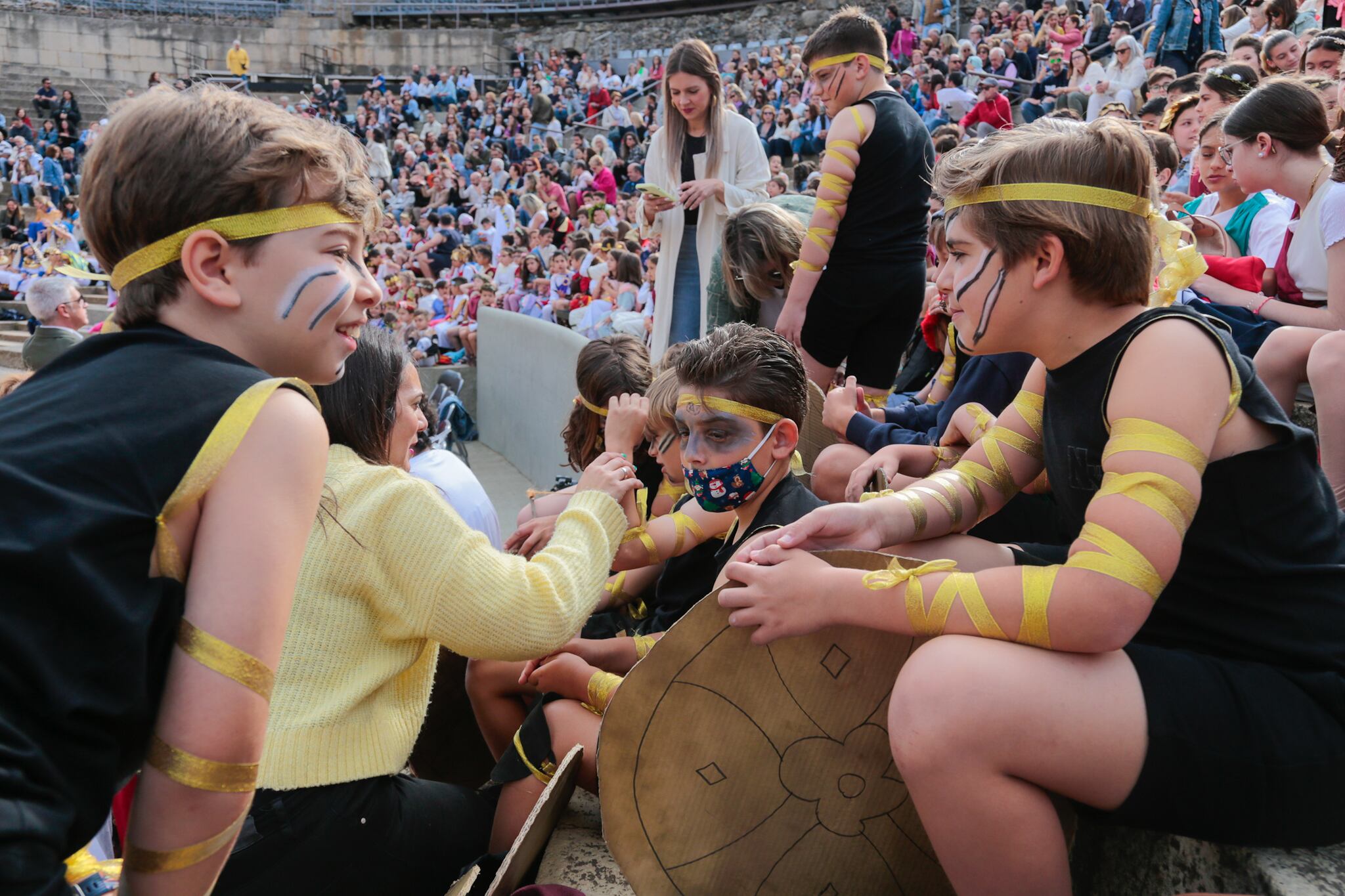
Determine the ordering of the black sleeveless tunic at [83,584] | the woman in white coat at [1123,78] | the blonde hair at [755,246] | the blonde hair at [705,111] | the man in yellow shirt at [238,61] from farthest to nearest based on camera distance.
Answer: the man in yellow shirt at [238,61], the woman in white coat at [1123,78], the blonde hair at [705,111], the blonde hair at [755,246], the black sleeveless tunic at [83,584]

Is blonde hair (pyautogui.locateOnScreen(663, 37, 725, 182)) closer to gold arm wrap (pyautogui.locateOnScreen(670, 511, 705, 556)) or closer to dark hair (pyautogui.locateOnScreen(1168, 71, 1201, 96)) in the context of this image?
gold arm wrap (pyautogui.locateOnScreen(670, 511, 705, 556))

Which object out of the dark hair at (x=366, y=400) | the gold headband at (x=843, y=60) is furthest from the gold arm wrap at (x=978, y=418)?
the gold headband at (x=843, y=60)

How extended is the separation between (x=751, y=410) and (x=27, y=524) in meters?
1.59

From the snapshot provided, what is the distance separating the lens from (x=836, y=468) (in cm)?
314

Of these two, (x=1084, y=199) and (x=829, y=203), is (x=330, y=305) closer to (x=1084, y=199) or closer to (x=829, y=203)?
(x=1084, y=199)

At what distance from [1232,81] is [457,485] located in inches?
162

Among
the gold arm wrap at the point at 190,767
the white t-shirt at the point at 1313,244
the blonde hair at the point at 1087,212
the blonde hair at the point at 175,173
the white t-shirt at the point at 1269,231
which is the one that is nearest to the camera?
the gold arm wrap at the point at 190,767

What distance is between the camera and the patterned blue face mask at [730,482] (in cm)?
236

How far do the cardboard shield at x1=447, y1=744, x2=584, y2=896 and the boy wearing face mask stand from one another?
0.37ft

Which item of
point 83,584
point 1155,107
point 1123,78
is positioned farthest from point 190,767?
point 1123,78

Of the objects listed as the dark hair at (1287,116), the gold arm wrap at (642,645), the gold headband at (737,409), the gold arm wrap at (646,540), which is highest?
the dark hair at (1287,116)

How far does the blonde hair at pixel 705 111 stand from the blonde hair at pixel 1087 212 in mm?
3194

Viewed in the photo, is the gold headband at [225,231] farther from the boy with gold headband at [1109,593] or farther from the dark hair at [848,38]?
the dark hair at [848,38]

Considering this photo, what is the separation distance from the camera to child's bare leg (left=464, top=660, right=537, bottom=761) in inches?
99.0
